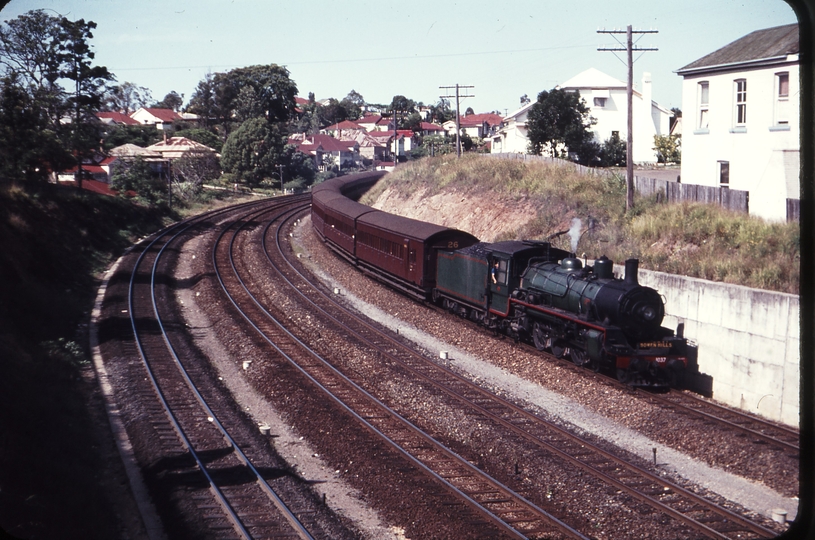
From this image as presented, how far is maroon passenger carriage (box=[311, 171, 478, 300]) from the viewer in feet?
73.2

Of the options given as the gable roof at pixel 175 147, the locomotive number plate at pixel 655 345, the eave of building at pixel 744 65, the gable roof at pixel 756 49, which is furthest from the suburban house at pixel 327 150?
the locomotive number plate at pixel 655 345

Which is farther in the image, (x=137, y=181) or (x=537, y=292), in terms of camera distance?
(x=137, y=181)

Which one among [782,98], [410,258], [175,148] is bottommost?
[410,258]

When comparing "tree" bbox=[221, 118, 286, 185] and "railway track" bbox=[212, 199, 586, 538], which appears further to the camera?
"tree" bbox=[221, 118, 286, 185]

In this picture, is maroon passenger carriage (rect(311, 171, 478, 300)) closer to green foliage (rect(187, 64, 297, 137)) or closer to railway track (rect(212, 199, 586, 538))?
railway track (rect(212, 199, 586, 538))

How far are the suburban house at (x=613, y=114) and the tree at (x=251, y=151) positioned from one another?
80.7 feet

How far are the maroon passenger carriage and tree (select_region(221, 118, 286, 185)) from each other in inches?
1257

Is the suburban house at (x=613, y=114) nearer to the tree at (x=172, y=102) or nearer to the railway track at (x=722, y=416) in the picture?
Answer: the railway track at (x=722, y=416)

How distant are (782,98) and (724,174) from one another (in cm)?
395

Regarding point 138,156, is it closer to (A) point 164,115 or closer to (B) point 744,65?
(B) point 744,65

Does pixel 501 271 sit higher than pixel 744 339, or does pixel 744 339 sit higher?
pixel 501 271

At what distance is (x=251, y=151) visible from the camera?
6569 cm

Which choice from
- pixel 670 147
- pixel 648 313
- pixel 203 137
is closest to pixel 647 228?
pixel 648 313

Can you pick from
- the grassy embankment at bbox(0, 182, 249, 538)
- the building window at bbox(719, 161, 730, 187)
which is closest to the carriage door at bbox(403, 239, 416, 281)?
Answer: the grassy embankment at bbox(0, 182, 249, 538)
